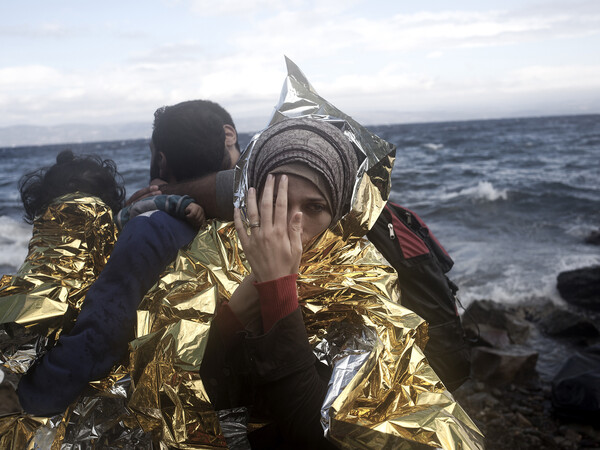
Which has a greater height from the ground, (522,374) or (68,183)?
(68,183)

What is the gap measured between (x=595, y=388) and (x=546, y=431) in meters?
0.52

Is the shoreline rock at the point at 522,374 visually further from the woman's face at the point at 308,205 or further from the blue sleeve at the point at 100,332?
the blue sleeve at the point at 100,332

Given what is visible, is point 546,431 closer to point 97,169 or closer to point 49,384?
point 49,384

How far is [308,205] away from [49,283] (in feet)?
3.61

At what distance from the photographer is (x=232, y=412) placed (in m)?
1.50

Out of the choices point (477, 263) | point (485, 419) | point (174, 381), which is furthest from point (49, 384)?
point (477, 263)

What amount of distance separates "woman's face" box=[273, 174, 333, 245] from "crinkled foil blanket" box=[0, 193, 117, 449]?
97 centimetres

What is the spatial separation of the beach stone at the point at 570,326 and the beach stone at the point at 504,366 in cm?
100

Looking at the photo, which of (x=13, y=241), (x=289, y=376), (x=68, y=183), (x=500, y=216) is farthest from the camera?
(x=500, y=216)

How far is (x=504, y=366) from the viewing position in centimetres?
409

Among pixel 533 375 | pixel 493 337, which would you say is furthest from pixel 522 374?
pixel 493 337

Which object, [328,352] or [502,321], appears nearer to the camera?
[328,352]

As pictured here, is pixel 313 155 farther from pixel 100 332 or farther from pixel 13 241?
pixel 13 241

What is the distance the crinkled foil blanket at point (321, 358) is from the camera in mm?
1306
